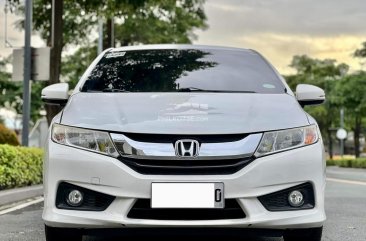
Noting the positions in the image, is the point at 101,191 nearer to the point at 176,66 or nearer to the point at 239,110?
the point at 239,110

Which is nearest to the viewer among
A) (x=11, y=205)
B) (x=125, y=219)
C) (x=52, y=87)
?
(x=125, y=219)

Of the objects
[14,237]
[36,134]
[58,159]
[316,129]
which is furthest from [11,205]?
[36,134]

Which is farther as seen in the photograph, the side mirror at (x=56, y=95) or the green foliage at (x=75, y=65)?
the green foliage at (x=75, y=65)

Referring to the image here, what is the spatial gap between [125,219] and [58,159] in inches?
21.4

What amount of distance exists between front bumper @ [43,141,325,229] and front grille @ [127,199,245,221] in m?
0.03

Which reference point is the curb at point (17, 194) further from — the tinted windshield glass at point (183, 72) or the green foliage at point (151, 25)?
the green foliage at point (151, 25)

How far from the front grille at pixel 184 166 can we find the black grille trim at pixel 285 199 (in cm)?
27

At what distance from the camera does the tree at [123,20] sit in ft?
48.6

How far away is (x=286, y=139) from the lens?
3.90 m

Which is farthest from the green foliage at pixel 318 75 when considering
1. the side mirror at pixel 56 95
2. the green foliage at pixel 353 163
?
the side mirror at pixel 56 95

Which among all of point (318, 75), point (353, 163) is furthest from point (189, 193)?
point (318, 75)

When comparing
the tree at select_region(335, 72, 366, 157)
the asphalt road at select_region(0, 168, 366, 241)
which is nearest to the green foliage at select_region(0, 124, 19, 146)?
the asphalt road at select_region(0, 168, 366, 241)

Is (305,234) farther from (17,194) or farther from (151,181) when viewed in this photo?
(17,194)

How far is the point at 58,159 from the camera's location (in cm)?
384
